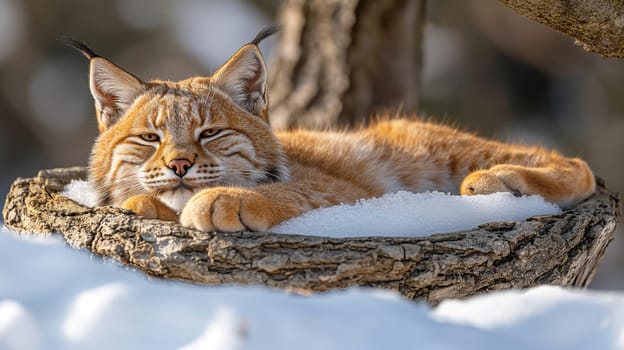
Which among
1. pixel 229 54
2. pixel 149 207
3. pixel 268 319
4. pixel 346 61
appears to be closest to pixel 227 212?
pixel 149 207

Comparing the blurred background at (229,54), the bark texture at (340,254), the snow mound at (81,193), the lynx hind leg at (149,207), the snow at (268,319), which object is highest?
the snow at (268,319)

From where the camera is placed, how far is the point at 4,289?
7.32ft

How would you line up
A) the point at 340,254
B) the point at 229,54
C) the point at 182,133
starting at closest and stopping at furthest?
1. the point at 340,254
2. the point at 182,133
3. the point at 229,54

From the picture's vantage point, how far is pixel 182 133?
11.3ft

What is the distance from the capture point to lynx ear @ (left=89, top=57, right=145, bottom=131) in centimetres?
366

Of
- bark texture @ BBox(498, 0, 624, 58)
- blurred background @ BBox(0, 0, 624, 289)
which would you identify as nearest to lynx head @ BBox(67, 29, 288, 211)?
bark texture @ BBox(498, 0, 624, 58)

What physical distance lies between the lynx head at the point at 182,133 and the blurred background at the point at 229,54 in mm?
6144

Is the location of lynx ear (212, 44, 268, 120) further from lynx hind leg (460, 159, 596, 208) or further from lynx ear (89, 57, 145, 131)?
lynx hind leg (460, 159, 596, 208)

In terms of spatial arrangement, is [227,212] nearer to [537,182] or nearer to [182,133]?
[182,133]

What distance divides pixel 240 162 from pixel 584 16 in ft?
4.65

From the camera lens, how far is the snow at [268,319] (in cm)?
199

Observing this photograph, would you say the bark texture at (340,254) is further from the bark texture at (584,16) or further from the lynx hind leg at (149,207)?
the bark texture at (584,16)

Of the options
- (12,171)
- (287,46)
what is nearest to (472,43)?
(287,46)

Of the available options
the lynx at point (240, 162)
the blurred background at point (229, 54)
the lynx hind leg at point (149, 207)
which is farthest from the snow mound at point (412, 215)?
the blurred background at point (229, 54)
